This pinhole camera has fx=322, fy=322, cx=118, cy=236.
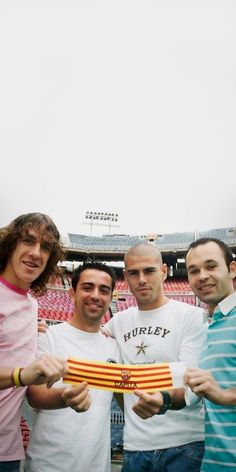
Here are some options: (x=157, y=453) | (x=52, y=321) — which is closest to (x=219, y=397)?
(x=157, y=453)

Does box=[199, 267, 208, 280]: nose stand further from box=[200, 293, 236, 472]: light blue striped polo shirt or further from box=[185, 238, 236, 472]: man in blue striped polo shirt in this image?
box=[200, 293, 236, 472]: light blue striped polo shirt

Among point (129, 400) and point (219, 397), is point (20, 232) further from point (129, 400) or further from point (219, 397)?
point (219, 397)

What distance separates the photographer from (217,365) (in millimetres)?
2201

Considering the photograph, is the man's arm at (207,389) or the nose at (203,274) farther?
the nose at (203,274)

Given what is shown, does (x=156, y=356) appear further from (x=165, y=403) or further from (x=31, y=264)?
(x=31, y=264)

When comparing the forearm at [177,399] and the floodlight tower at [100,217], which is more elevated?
the floodlight tower at [100,217]

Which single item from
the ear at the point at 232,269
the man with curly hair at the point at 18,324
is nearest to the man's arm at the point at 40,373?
the man with curly hair at the point at 18,324

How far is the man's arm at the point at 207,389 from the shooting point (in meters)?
1.90

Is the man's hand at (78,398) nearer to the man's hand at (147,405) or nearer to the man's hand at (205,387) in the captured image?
the man's hand at (147,405)

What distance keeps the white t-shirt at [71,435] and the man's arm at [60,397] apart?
0.63 feet

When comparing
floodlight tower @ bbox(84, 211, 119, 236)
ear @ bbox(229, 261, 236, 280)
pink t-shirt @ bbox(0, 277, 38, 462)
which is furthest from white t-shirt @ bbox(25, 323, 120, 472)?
floodlight tower @ bbox(84, 211, 119, 236)

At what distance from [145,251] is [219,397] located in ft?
4.69

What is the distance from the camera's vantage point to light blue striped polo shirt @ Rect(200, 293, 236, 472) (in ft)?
6.80

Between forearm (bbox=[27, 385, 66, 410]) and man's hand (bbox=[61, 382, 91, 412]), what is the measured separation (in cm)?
25
